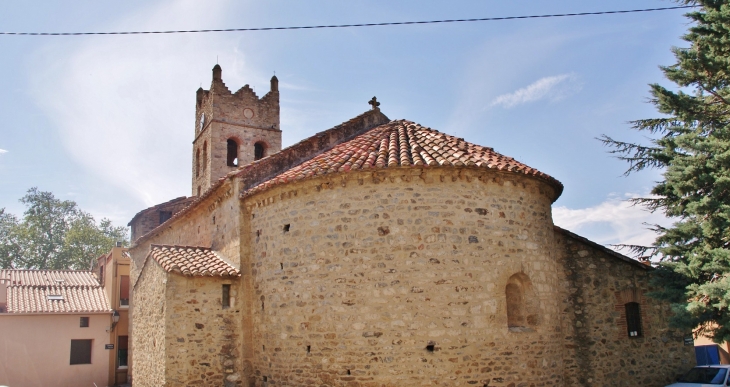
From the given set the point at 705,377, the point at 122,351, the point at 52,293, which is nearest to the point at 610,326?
the point at 705,377

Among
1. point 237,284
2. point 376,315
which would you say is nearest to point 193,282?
point 237,284

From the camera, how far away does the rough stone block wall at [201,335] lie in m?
11.6

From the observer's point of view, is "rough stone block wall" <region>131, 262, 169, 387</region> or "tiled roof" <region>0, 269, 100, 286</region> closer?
"rough stone block wall" <region>131, 262, 169, 387</region>

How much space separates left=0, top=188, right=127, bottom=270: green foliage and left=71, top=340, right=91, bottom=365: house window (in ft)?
62.9

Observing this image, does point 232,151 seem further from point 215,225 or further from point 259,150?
point 215,225

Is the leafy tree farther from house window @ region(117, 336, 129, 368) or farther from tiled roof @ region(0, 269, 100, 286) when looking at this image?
tiled roof @ region(0, 269, 100, 286)

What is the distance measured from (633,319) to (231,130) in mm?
15186

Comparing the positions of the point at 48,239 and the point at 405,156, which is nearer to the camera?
the point at 405,156

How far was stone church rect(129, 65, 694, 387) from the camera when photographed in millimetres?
10227

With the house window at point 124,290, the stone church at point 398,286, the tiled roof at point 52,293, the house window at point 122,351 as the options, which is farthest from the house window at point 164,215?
the stone church at point 398,286

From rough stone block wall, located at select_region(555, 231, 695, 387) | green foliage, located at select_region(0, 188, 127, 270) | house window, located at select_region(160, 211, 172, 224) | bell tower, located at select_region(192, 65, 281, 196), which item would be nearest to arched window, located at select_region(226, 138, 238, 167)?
bell tower, located at select_region(192, 65, 281, 196)

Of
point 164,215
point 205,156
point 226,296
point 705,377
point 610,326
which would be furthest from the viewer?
point 164,215

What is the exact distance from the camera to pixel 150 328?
1294 centimetres

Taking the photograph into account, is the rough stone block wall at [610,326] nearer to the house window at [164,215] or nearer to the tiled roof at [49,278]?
the house window at [164,215]
